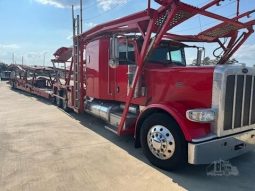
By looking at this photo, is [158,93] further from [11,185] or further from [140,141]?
[11,185]

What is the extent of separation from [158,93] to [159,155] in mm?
1262

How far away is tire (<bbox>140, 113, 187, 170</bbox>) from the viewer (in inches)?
180

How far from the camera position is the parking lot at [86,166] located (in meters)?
4.26

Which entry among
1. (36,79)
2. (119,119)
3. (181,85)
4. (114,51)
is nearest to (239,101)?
(181,85)

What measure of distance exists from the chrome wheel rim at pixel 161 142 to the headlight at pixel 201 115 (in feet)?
1.54

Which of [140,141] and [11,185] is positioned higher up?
[140,141]

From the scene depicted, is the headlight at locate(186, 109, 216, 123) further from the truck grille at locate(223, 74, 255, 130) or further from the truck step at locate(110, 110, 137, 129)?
the truck step at locate(110, 110, 137, 129)

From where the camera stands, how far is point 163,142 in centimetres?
476

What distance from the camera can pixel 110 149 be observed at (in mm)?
5918

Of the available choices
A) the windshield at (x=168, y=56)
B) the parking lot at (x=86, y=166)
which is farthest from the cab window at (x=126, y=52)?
the parking lot at (x=86, y=166)

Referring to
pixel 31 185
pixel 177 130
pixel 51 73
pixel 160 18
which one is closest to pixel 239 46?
pixel 160 18

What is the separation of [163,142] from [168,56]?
222cm

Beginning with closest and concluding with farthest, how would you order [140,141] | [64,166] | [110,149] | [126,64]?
[64,166] < [140,141] < [110,149] < [126,64]

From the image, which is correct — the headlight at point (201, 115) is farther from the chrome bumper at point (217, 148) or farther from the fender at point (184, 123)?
the chrome bumper at point (217, 148)
